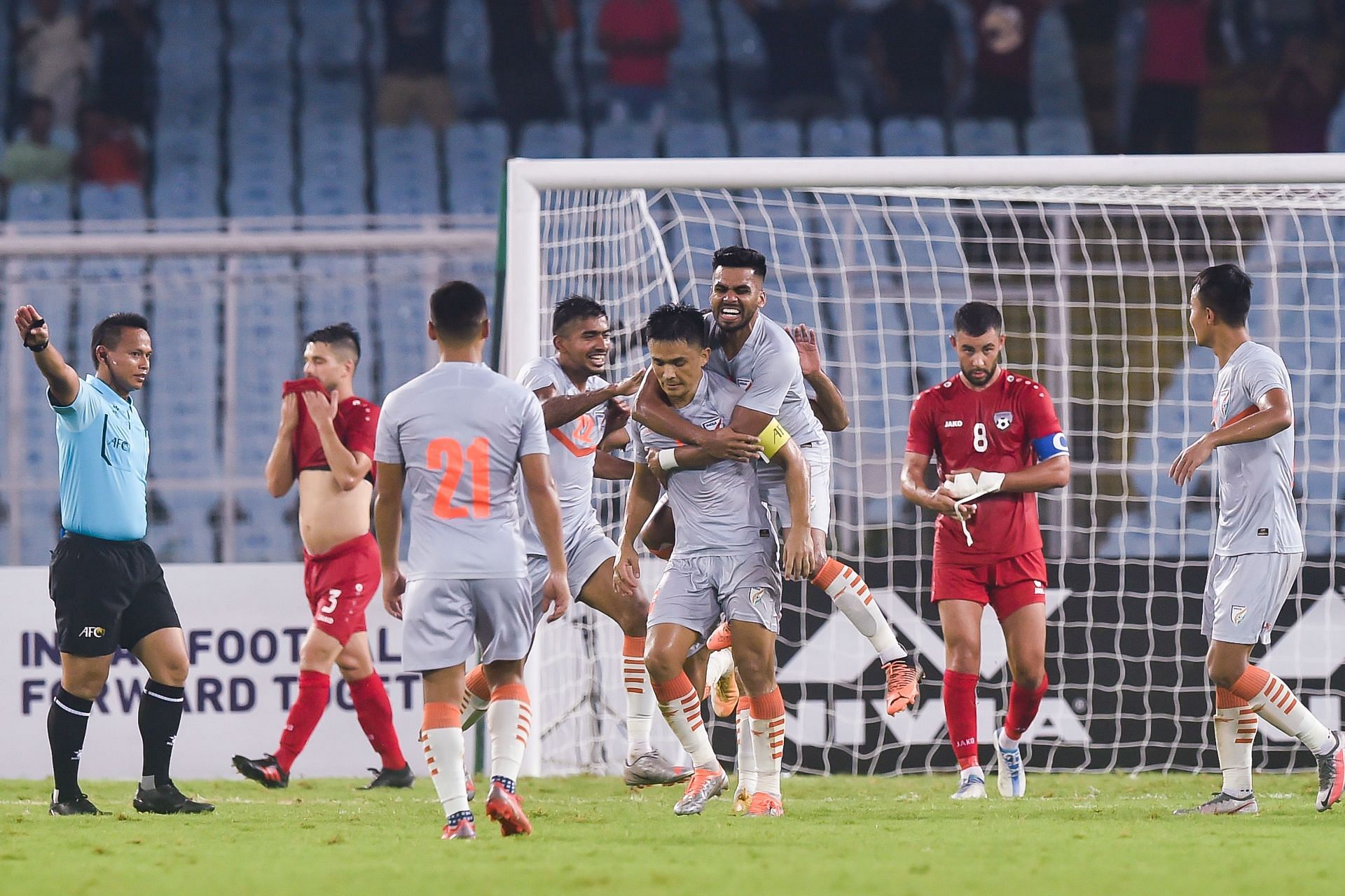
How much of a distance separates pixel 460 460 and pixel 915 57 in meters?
10.5

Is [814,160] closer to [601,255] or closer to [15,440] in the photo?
[601,255]

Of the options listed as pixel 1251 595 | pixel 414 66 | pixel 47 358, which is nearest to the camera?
pixel 47 358

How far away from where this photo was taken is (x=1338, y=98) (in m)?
13.5

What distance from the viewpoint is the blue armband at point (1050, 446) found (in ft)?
20.9

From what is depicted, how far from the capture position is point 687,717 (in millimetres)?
5824

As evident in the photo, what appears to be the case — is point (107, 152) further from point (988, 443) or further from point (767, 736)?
point (767, 736)

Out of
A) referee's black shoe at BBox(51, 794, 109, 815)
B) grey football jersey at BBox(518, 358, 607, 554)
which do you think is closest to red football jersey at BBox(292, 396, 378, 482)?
grey football jersey at BBox(518, 358, 607, 554)

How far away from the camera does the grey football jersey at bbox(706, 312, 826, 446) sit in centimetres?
548

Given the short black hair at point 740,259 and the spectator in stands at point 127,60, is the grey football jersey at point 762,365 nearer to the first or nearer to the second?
the short black hair at point 740,259

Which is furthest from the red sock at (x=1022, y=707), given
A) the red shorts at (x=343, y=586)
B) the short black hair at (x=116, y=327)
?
the short black hair at (x=116, y=327)

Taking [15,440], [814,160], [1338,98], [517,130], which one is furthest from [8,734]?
[1338,98]

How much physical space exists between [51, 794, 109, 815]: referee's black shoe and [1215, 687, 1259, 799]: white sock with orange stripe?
14.1 ft

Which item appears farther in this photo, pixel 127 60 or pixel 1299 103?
pixel 127 60

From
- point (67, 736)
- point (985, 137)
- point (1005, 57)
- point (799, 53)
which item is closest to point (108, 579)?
point (67, 736)
